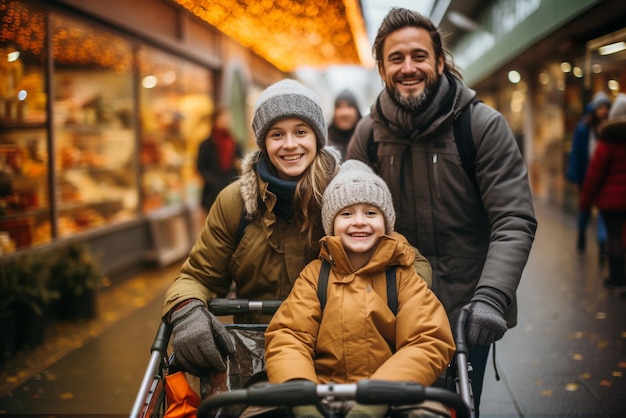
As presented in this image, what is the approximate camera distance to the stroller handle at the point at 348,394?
1.91 meters

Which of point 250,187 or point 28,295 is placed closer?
point 250,187

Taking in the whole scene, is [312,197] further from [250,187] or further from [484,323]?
[484,323]

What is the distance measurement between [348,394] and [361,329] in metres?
0.45

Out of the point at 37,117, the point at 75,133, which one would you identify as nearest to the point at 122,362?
the point at 37,117

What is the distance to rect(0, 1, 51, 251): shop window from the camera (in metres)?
6.11

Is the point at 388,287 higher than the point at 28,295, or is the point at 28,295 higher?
the point at 388,287

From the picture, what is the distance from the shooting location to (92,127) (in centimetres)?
847

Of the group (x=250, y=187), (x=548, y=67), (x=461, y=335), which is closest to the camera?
(x=461, y=335)

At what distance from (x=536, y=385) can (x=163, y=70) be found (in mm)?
8450

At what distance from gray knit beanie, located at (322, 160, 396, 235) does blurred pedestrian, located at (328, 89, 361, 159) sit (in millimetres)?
4118

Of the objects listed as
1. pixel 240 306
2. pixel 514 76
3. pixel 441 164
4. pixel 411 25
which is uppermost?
pixel 514 76

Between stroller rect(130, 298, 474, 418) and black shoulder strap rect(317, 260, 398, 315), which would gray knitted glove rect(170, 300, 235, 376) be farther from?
black shoulder strap rect(317, 260, 398, 315)

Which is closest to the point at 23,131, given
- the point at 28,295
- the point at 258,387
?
the point at 28,295

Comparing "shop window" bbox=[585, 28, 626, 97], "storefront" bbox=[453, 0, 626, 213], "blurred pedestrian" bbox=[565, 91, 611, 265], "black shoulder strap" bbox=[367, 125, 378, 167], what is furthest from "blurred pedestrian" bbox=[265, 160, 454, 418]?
"blurred pedestrian" bbox=[565, 91, 611, 265]
